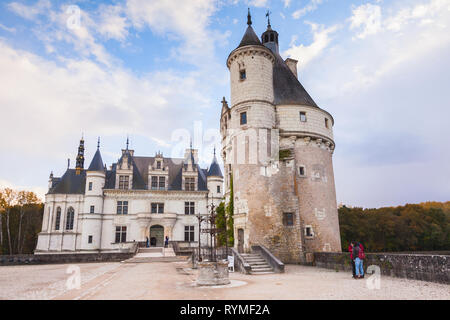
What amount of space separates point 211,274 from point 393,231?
4870 centimetres

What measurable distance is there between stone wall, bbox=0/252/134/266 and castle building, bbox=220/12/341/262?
11.4 m

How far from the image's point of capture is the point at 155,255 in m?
26.7

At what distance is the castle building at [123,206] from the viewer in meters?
33.3

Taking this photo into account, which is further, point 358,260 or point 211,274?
point 358,260

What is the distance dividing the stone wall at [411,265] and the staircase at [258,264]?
3.81 meters

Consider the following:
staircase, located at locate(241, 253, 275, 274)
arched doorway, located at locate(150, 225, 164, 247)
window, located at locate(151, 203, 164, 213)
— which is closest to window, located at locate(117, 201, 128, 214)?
window, located at locate(151, 203, 164, 213)

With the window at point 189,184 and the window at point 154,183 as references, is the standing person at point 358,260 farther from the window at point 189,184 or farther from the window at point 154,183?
the window at point 154,183

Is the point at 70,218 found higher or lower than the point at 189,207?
lower

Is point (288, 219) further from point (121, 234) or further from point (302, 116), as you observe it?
point (121, 234)

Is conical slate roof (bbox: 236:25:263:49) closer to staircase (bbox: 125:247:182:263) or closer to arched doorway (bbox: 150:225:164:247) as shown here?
staircase (bbox: 125:247:182:263)

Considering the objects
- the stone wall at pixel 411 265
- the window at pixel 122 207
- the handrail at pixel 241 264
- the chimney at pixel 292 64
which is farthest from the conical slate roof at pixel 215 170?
the stone wall at pixel 411 265

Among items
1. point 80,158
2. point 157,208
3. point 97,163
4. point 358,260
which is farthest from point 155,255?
point 80,158

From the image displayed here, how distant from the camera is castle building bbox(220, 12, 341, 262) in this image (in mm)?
19234
